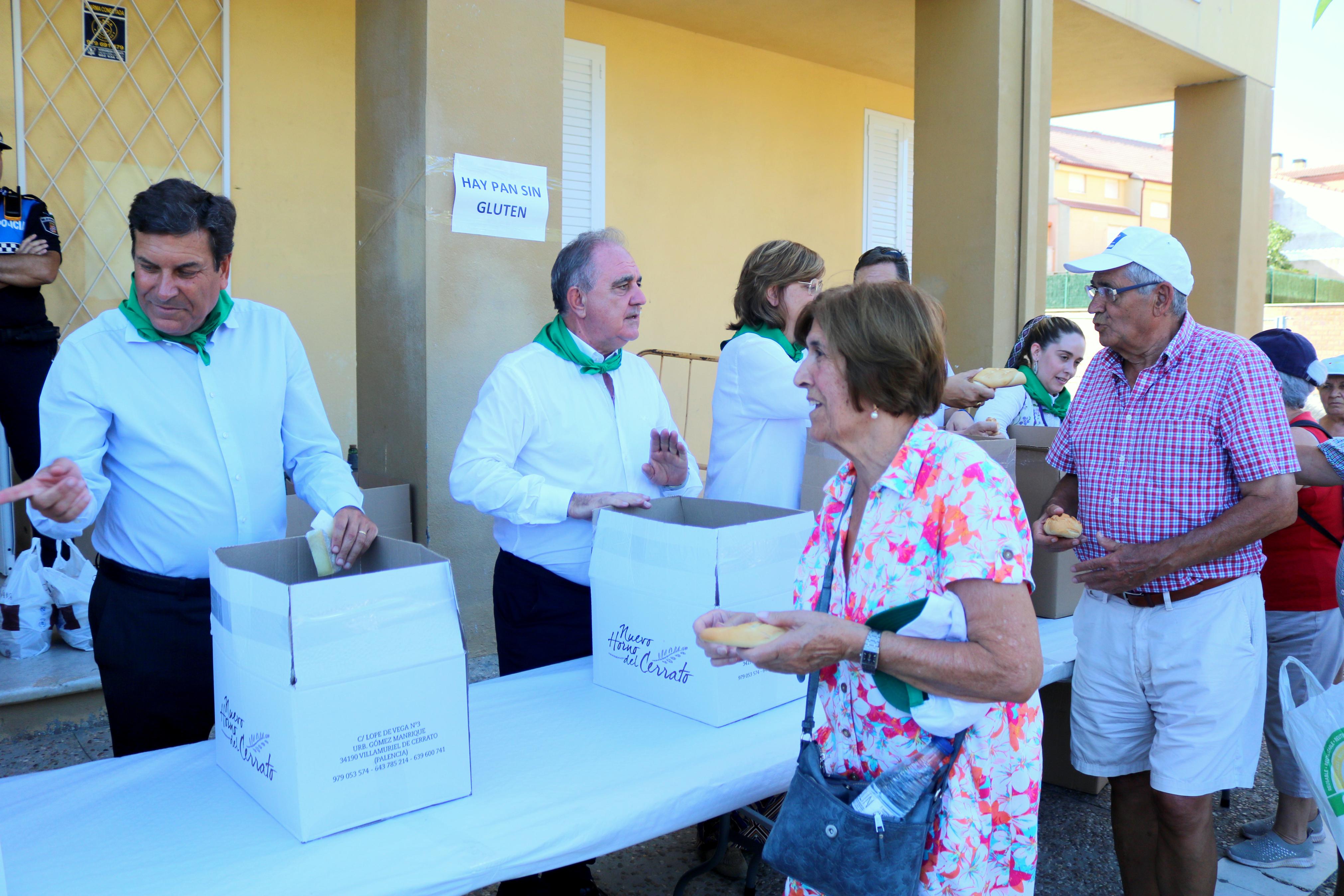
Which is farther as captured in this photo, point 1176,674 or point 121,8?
point 121,8

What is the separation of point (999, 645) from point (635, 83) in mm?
5987

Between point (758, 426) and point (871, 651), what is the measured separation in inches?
60.4

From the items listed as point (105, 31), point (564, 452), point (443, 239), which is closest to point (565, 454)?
point (564, 452)

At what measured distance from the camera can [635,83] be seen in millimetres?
6590

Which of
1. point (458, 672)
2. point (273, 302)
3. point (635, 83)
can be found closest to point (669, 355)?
point (635, 83)

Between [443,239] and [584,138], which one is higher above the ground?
[584,138]

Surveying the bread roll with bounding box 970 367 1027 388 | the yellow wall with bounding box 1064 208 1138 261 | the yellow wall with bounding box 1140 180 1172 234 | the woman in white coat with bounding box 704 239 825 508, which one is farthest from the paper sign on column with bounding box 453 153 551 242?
the yellow wall with bounding box 1140 180 1172 234

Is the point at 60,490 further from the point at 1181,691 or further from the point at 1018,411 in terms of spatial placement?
the point at 1018,411

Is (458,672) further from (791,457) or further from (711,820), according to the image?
(711,820)

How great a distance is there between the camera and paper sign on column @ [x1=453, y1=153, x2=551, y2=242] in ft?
11.4

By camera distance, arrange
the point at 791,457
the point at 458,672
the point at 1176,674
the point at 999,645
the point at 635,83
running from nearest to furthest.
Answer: the point at 999,645 → the point at 458,672 → the point at 1176,674 → the point at 791,457 → the point at 635,83

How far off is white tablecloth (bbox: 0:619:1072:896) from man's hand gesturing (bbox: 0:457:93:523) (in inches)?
18.9

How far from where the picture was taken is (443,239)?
3.46m

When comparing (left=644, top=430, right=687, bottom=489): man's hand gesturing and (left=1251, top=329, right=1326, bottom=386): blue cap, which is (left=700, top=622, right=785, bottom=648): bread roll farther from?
(left=1251, top=329, right=1326, bottom=386): blue cap
